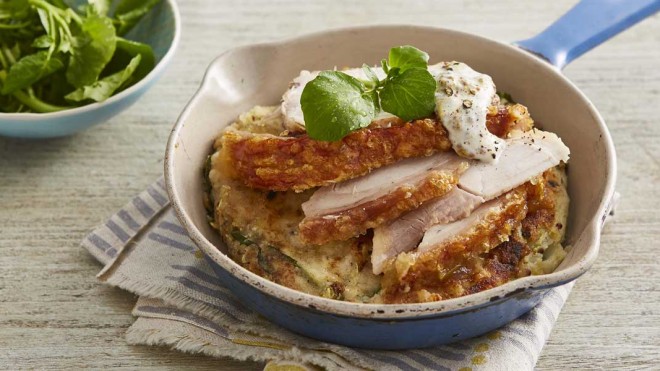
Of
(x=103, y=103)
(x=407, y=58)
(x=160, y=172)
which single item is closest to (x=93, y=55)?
(x=103, y=103)

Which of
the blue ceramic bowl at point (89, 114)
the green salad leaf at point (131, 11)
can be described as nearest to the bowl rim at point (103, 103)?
the blue ceramic bowl at point (89, 114)

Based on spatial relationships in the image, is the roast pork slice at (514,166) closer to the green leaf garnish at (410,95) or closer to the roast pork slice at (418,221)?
the roast pork slice at (418,221)

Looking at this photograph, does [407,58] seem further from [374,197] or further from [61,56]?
[61,56]

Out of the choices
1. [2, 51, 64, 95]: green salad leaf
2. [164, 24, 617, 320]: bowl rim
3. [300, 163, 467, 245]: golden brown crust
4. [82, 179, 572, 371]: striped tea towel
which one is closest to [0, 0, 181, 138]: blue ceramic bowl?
[2, 51, 64, 95]: green salad leaf

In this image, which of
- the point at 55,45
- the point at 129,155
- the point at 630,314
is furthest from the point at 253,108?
the point at 630,314

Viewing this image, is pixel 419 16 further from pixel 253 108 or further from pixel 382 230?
pixel 382 230
